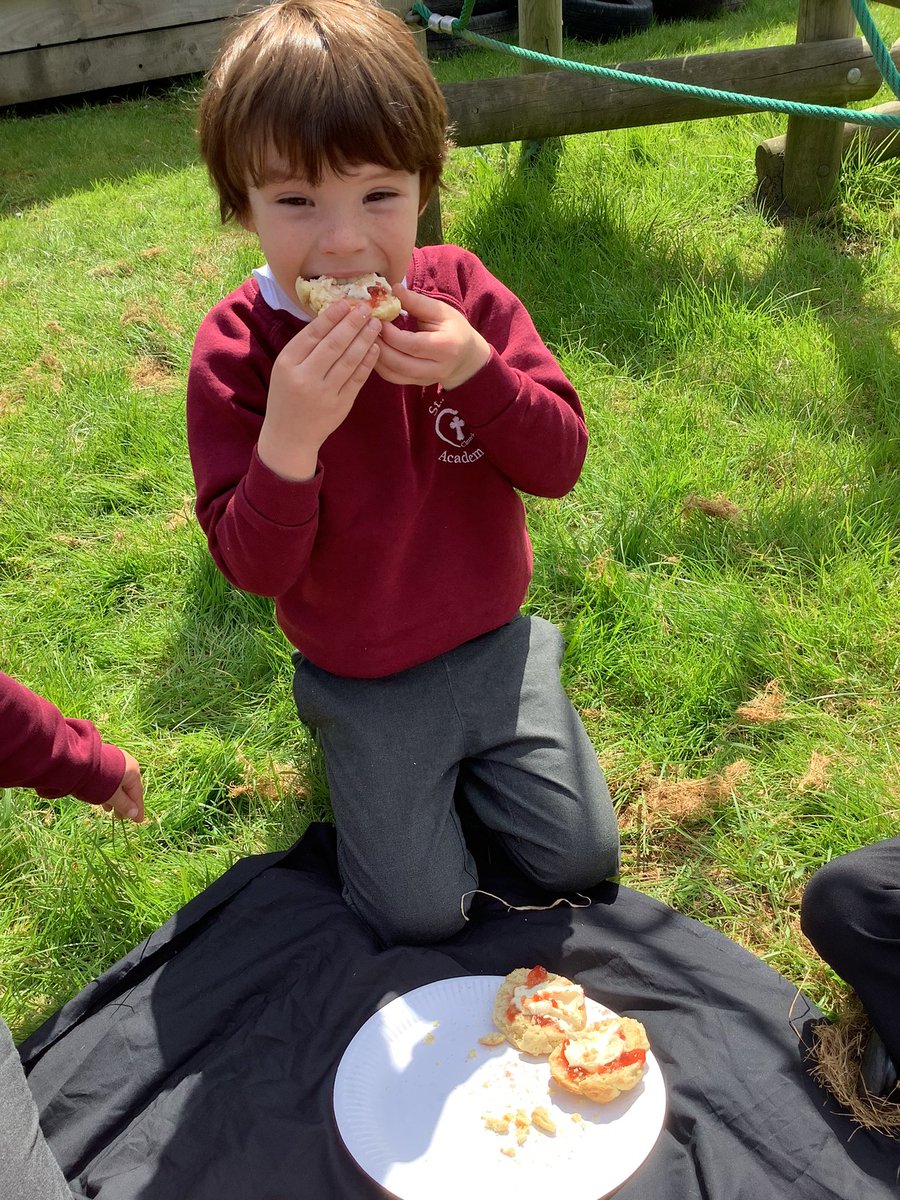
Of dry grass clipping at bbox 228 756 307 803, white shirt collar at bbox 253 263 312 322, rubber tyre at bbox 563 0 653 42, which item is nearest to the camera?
white shirt collar at bbox 253 263 312 322

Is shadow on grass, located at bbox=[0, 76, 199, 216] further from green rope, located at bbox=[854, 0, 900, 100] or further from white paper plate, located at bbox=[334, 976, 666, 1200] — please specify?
white paper plate, located at bbox=[334, 976, 666, 1200]

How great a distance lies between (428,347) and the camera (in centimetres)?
144

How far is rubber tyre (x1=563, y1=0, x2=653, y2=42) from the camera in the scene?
250 inches

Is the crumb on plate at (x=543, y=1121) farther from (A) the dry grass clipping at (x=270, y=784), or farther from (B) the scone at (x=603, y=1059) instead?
(A) the dry grass clipping at (x=270, y=784)

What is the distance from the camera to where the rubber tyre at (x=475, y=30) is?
21.0ft

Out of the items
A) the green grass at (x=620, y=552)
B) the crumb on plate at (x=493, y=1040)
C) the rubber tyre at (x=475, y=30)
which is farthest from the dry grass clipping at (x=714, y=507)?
the rubber tyre at (x=475, y=30)

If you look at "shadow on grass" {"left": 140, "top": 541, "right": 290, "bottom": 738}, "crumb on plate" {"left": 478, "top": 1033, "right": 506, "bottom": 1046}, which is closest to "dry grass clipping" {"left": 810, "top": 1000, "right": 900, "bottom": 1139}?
"crumb on plate" {"left": 478, "top": 1033, "right": 506, "bottom": 1046}

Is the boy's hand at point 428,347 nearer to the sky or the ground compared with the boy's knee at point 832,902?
nearer to the sky

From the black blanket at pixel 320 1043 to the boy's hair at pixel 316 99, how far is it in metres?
1.12

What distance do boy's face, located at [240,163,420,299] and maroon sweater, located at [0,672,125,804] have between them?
2.40 ft

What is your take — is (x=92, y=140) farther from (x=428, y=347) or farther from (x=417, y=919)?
(x=417, y=919)

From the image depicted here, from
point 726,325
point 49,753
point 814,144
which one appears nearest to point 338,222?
point 49,753

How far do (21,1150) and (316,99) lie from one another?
1.37 meters

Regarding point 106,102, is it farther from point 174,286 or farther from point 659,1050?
point 659,1050
